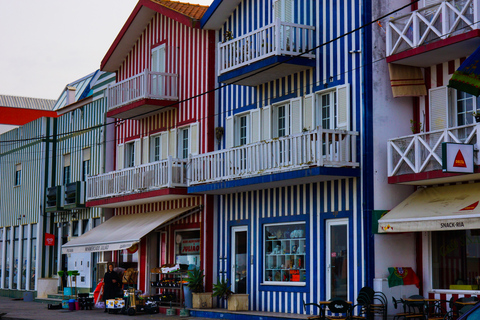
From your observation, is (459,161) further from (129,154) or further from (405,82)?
(129,154)

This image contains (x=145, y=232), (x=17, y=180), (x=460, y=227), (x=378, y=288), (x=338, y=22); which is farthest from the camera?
(x=17, y=180)

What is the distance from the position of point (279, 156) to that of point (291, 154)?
0.68 metres

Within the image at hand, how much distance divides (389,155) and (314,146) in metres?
1.79

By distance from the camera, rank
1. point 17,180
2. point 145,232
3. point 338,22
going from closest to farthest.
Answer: point 338,22 → point 145,232 → point 17,180

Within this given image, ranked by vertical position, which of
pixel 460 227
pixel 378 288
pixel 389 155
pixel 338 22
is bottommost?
pixel 378 288

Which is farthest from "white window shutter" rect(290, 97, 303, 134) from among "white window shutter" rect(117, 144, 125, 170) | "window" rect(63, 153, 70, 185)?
"window" rect(63, 153, 70, 185)

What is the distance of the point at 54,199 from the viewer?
3419 centimetres

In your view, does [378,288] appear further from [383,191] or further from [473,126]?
[473,126]

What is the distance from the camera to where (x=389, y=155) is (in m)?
17.6

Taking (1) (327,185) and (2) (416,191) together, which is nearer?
(2) (416,191)

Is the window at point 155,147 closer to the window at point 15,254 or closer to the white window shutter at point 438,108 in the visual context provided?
the white window shutter at point 438,108

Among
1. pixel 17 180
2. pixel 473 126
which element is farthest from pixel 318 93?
pixel 17 180

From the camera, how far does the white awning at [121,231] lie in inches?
967

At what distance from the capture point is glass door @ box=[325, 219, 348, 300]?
61.4 feet
